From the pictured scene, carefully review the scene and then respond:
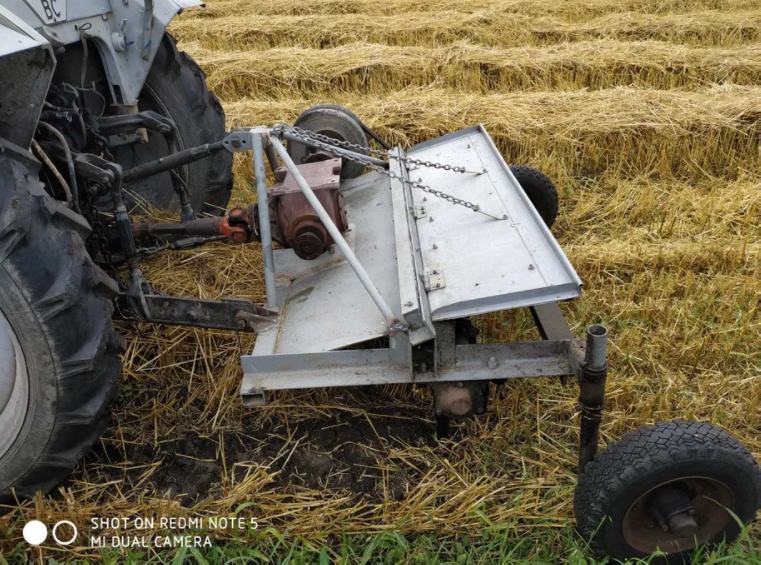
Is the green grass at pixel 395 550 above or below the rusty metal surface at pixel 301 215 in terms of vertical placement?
below

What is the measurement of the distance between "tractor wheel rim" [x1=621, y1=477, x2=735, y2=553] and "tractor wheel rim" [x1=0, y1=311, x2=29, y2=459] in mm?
1835

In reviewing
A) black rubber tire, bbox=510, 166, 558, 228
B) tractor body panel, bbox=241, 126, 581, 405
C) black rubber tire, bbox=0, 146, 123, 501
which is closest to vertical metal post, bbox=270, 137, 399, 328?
tractor body panel, bbox=241, 126, 581, 405

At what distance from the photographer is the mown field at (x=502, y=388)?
7.37 feet

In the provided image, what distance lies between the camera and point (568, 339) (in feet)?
7.35

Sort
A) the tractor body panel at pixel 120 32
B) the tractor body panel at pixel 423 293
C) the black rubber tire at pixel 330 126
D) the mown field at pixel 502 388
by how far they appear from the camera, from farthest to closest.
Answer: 1. the black rubber tire at pixel 330 126
2. the tractor body panel at pixel 120 32
3. the mown field at pixel 502 388
4. the tractor body panel at pixel 423 293

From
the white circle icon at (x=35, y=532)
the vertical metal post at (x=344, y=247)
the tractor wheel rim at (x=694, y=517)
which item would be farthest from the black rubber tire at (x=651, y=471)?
the white circle icon at (x=35, y=532)

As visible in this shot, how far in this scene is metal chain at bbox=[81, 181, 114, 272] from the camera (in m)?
2.54

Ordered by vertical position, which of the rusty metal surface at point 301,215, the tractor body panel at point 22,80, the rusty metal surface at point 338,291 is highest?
the tractor body panel at point 22,80

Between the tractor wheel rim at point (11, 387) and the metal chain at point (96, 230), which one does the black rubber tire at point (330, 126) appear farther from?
the tractor wheel rim at point (11, 387)

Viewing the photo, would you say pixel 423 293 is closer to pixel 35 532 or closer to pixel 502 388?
pixel 502 388

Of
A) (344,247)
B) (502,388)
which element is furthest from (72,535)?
(502,388)

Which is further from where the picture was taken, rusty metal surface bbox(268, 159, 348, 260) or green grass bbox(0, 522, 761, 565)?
rusty metal surface bbox(268, 159, 348, 260)

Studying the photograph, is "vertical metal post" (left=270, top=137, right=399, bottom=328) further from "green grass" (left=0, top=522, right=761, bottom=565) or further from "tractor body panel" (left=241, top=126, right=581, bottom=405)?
"green grass" (left=0, top=522, right=761, bottom=565)

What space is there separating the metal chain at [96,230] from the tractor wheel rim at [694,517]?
2044 millimetres
